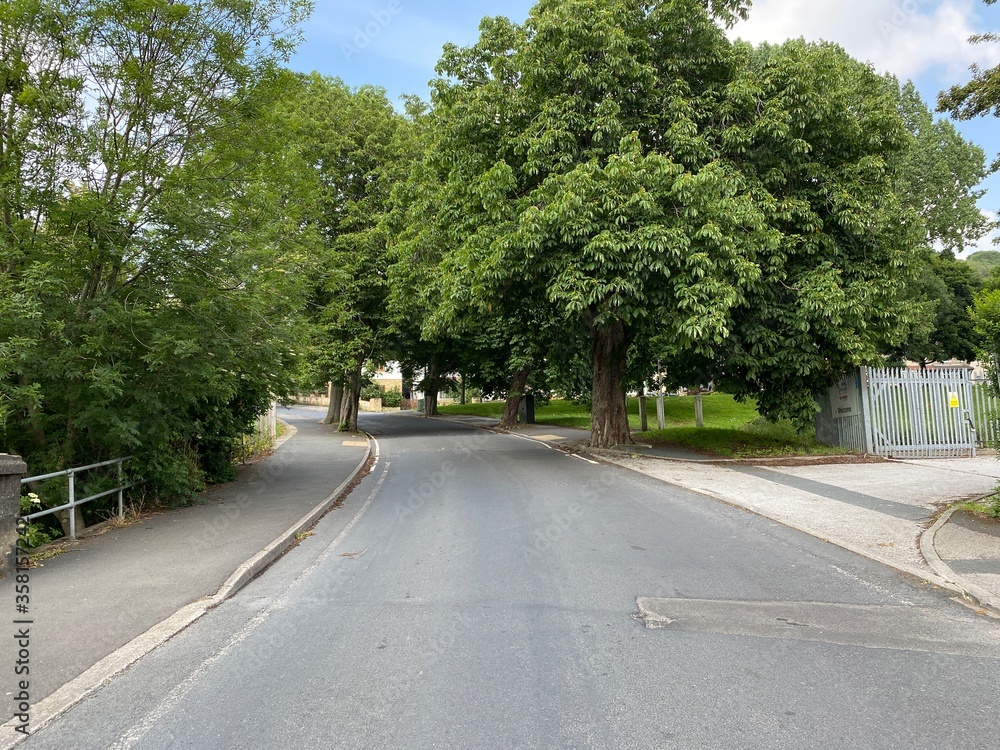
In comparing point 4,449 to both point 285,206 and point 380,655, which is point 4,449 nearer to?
point 285,206

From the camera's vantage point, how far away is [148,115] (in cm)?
958

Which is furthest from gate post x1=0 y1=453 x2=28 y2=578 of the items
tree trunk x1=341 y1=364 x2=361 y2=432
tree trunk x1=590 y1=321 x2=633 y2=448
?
tree trunk x1=341 y1=364 x2=361 y2=432

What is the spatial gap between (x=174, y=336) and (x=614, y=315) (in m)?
8.48

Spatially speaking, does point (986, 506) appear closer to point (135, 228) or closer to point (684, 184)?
point (684, 184)

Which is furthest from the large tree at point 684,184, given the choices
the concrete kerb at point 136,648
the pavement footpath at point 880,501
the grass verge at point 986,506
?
the concrete kerb at point 136,648

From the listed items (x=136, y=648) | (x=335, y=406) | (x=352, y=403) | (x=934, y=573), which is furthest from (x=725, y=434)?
(x=335, y=406)

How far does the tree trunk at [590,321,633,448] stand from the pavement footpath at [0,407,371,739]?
8797mm

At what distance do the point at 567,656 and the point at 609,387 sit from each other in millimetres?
14993

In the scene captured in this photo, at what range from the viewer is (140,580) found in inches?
260

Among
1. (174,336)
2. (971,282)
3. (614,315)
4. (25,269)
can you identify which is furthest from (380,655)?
(971,282)

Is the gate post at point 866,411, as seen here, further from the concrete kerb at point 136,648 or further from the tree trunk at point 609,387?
the concrete kerb at point 136,648

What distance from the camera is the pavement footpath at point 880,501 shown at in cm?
677

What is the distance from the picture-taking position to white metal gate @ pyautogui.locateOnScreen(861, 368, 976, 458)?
51.4 feet

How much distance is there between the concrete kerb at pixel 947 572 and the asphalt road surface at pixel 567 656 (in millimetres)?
219
